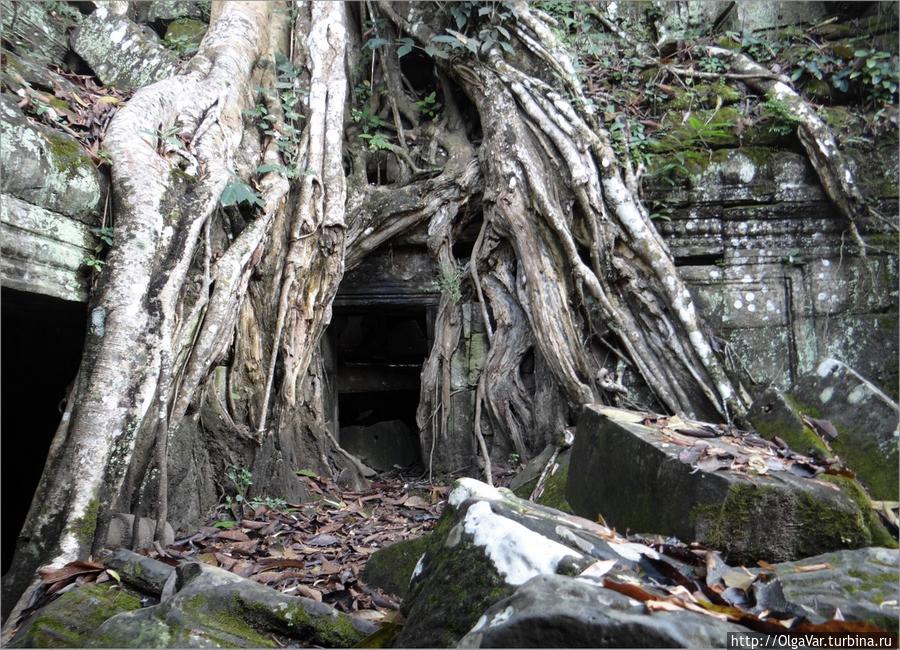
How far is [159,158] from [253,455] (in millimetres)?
1529

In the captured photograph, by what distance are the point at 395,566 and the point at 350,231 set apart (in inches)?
99.1

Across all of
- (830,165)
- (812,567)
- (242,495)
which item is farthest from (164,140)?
(830,165)

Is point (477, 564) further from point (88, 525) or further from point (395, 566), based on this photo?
point (88, 525)

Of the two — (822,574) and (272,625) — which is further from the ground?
(822,574)

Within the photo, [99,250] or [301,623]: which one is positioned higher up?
[99,250]

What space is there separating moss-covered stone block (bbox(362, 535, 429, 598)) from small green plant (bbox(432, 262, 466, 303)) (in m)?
2.22

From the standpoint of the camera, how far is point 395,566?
258 centimetres

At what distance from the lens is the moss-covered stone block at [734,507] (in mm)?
2182

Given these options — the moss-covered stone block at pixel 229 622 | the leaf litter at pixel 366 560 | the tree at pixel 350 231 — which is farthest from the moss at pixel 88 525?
the moss-covered stone block at pixel 229 622

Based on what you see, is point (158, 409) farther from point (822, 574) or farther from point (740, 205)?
point (740, 205)

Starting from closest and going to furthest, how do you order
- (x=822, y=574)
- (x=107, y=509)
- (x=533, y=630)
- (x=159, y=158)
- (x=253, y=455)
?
(x=533, y=630) → (x=822, y=574) → (x=107, y=509) → (x=159, y=158) → (x=253, y=455)

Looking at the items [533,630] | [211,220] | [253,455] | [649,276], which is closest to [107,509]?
[253,455]

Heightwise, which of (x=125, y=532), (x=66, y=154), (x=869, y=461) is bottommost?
(x=125, y=532)

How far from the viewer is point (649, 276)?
4.27 metres
